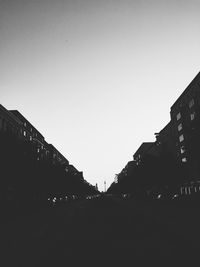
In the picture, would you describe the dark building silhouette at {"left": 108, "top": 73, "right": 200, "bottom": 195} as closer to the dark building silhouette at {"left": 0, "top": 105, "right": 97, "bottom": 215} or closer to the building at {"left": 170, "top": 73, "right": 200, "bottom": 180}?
the building at {"left": 170, "top": 73, "right": 200, "bottom": 180}

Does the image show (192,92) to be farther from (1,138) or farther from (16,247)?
(16,247)

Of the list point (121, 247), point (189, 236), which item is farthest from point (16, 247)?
point (189, 236)

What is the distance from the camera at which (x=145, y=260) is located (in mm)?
9781

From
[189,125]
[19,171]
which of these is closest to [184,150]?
[189,125]

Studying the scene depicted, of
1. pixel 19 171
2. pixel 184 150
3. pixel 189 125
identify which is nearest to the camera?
pixel 189 125

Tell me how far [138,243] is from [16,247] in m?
5.73

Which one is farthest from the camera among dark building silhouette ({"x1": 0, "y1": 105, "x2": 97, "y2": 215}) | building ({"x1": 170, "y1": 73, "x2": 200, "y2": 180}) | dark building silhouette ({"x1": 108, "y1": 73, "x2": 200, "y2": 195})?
dark building silhouette ({"x1": 0, "y1": 105, "x2": 97, "y2": 215})

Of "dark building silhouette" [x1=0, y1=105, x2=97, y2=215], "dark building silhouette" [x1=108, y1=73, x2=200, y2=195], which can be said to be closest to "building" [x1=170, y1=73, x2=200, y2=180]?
"dark building silhouette" [x1=108, y1=73, x2=200, y2=195]

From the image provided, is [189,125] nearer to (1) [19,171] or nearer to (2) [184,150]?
(2) [184,150]

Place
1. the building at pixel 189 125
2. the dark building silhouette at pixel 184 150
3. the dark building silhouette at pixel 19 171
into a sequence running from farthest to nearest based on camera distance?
1. the dark building silhouette at pixel 19 171
2. the dark building silhouette at pixel 184 150
3. the building at pixel 189 125

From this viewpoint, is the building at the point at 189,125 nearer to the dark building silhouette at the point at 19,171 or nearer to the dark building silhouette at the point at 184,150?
the dark building silhouette at the point at 184,150

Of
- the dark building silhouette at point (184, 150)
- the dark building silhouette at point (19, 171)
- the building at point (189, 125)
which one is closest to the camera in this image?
the building at point (189, 125)

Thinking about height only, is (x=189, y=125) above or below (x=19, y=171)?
above

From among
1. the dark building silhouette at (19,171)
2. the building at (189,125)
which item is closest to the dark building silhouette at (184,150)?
the building at (189,125)
